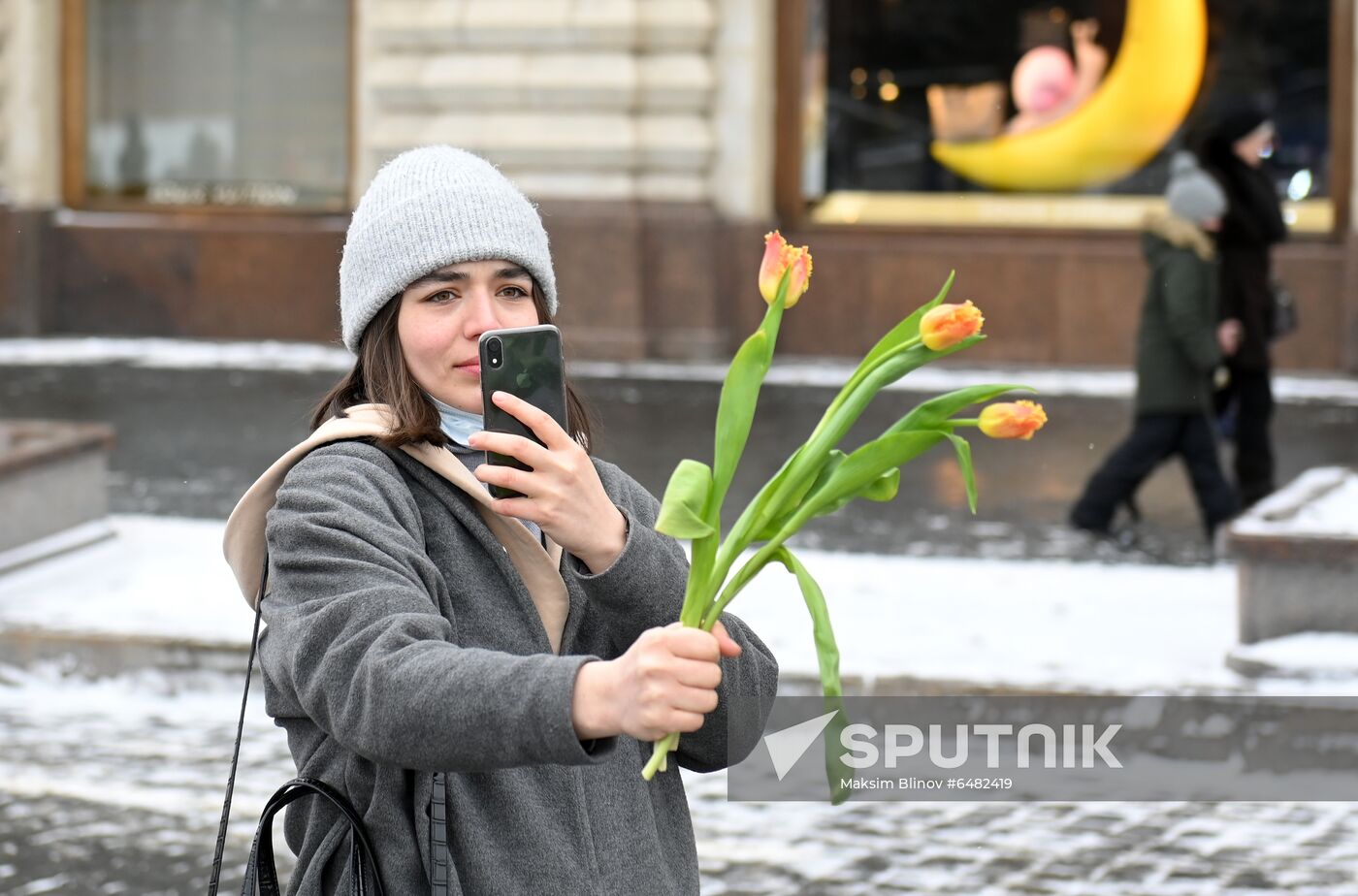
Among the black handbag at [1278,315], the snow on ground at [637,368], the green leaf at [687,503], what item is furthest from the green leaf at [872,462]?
the snow on ground at [637,368]

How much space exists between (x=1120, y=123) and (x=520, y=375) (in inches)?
537


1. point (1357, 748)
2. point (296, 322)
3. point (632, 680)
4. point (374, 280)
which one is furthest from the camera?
point (296, 322)

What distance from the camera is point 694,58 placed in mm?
14648

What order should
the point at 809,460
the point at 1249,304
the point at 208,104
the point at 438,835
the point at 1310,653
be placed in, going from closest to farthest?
the point at 809,460 → the point at 438,835 → the point at 1310,653 → the point at 1249,304 → the point at 208,104

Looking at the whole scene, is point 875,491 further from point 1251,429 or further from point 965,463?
point 1251,429

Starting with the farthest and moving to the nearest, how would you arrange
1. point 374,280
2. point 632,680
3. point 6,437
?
point 6,437, point 374,280, point 632,680

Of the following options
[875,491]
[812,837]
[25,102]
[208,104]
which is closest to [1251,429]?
[812,837]

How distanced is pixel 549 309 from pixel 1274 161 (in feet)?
43.0

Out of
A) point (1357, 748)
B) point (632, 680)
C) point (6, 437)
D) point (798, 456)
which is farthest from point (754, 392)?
point (6, 437)

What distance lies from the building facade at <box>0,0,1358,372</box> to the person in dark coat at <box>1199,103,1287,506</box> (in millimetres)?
4314

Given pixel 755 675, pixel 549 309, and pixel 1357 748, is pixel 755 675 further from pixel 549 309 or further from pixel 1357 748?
pixel 1357 748

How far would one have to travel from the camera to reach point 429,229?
2.17 meters

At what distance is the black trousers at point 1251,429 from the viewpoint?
977 cm

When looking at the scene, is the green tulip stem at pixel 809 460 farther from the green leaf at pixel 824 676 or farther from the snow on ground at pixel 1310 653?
the snow on ground at pixel 1310 653
